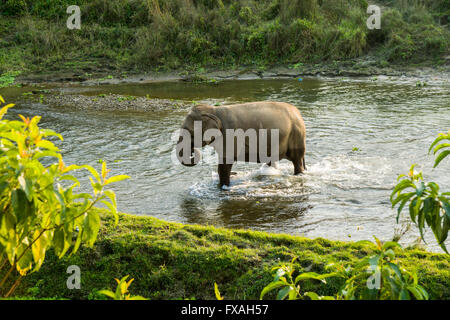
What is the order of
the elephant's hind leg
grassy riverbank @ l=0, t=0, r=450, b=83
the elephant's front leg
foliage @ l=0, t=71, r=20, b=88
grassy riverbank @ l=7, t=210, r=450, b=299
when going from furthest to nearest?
foliage @ l=0, t=71, r=20, b=88 < grassy riverbank @ l=0, t=0, r=450, b=83 < the elephant's hind leg < the elephant's front leg < grassy riverbank @ l=7, t=210, r=450, b=299

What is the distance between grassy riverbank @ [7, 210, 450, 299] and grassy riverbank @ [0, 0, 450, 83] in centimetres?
1674

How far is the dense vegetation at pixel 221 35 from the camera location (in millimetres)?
21547

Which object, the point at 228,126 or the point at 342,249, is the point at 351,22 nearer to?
the point at 228,126

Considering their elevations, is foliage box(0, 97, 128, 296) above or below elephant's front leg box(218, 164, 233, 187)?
above

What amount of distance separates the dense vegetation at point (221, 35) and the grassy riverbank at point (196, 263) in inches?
668

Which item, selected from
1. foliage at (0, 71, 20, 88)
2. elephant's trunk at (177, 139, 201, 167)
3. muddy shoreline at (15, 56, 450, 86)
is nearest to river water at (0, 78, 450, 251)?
elephant's trunk at (177, 139, 201, 167)

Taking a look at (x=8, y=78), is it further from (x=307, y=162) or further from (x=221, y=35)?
(x=307, y=162)

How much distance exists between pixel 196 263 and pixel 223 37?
2056cm

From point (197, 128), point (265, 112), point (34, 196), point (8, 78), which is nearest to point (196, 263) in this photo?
point (34, 196)

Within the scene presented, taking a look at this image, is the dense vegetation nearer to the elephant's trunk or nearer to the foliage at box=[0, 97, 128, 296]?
the elephant's trunk

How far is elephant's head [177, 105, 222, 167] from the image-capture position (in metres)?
8.16

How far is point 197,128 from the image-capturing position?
8188 mm

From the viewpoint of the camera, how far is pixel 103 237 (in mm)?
5516

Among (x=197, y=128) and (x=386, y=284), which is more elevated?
(x=386, y=284)
